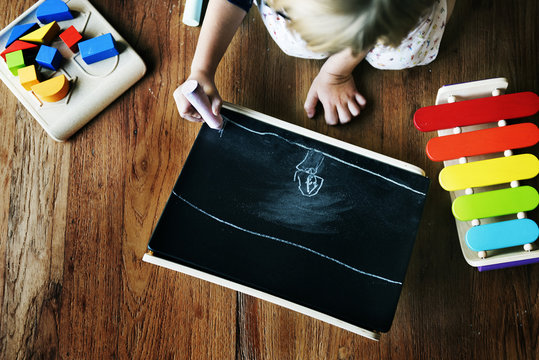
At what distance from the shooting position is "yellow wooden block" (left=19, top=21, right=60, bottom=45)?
2.85 feet

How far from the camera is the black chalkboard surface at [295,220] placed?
2.33 feet

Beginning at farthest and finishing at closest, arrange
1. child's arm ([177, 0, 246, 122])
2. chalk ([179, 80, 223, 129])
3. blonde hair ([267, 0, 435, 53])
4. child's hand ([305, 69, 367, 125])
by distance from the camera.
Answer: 1. child's hand ([305, 69, 367, 125])
2. child's arm ([177, 0, 246, 122])
3. chalk ([179, 80, 223, 129])
4. blonde hair ([267, 0, 435, 53])

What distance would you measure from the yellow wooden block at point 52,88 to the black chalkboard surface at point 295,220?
311mm

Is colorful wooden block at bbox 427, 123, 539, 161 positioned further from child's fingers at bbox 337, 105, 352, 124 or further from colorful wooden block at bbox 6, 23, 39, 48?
colorful wooden block at bbox 6, 23, 39, 48

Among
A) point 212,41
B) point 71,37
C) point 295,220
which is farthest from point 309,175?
point 71,37

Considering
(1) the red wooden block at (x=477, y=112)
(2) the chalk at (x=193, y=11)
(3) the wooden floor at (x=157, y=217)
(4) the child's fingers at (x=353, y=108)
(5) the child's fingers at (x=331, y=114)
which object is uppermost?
(1) the red wooden block at (x=477, y=112)

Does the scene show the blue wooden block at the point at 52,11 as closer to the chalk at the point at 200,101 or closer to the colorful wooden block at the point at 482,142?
the chalk at the point at 200,101

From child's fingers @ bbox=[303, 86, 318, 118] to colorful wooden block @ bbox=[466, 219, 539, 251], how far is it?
37cm

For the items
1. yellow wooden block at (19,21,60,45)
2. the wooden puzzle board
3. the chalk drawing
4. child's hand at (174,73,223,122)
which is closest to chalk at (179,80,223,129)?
child's hand at (174,73,223,122)

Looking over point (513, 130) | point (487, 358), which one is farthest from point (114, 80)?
point (487, 358)

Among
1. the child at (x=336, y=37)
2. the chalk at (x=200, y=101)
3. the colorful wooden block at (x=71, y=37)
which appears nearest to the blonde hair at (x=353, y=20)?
the child at (x=336, y=37)

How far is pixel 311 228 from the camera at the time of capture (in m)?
0.73

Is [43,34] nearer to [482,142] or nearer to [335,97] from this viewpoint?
[335,97]

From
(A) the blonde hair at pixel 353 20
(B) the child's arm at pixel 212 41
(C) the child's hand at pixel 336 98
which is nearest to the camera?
(A) the blonde hair at pixel 353 20
